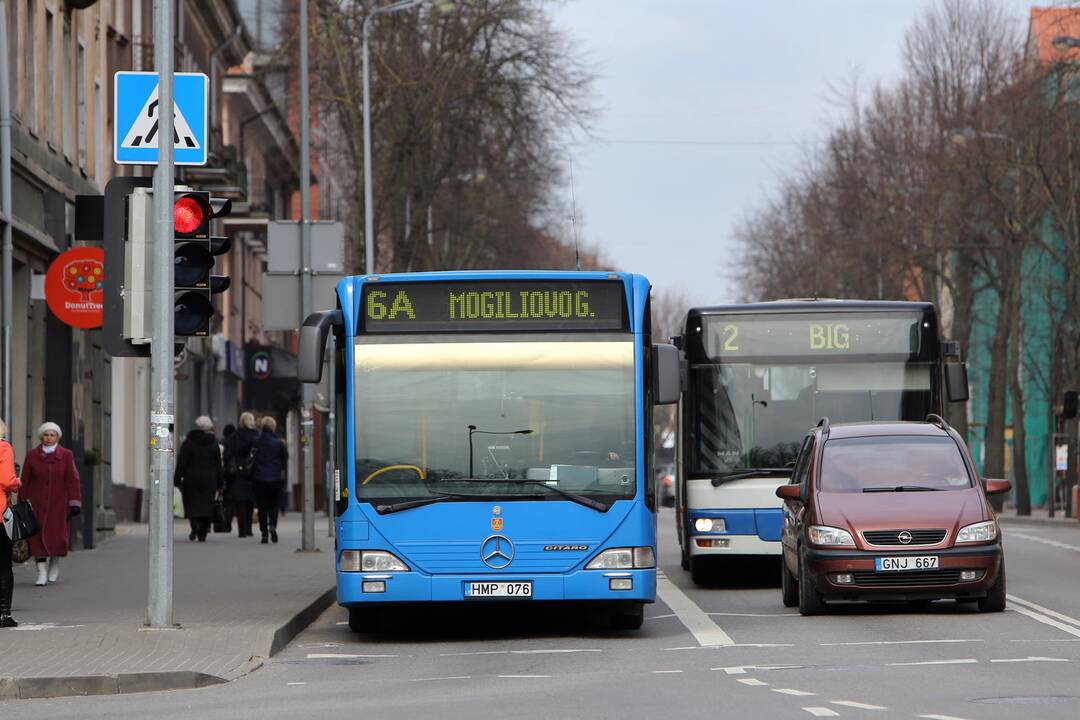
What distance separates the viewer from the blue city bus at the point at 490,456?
15789 mm

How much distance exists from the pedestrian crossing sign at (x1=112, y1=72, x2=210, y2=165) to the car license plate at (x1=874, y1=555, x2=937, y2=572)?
6084 mm

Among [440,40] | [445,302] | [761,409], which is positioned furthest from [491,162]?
[445,302]

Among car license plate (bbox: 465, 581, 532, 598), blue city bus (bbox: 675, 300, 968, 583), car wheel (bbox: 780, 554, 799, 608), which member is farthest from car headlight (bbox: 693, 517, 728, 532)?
car license plate (bbox: 465, 581, 532, 598)

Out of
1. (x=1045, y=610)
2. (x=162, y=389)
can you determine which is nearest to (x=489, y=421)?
(x=162, y=389)

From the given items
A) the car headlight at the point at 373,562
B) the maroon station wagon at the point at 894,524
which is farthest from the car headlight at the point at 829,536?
the car headlight at the point at 373,562

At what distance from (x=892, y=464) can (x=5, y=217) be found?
12282 mm

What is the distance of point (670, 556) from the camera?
3014cm

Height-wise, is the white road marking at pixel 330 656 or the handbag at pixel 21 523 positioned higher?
the handbag at pixel 21 523

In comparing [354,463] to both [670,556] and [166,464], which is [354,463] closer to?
[166,464]

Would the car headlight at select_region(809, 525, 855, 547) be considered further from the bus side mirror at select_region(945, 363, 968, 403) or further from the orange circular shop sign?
the orange circular shop sign

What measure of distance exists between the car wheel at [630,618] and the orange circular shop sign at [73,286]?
34.5 feet

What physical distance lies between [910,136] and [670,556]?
29347 millimetres

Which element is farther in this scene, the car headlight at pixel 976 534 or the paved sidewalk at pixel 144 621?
the car headlight at pixel 976 534

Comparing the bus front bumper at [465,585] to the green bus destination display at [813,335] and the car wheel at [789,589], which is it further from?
the green bus destination display at [813,335]
